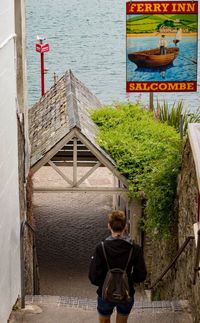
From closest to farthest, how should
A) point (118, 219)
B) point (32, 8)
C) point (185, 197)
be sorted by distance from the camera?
point (118, 219) < point (185, 197) < point (32, 8)

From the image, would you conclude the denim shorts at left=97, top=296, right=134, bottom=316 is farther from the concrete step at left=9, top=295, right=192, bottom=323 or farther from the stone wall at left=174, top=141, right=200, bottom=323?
the concrete step at left=9, top=295, right=192, bottom=323

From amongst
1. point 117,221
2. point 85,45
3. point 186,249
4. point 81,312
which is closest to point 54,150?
point 186,249

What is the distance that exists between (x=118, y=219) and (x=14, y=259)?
10.1 feet

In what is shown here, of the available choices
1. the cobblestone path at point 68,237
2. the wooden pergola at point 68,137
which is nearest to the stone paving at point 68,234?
the cobblestone path at point 68,237

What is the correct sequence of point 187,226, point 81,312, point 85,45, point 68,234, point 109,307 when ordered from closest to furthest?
point 109,307, point 81,312, point 187,226, point 68,234, point 85,45

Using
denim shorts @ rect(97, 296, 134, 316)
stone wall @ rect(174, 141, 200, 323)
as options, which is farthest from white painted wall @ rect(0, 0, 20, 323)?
stone wall @ rect(174, 141, 200, 323)

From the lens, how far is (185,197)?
10.9 m

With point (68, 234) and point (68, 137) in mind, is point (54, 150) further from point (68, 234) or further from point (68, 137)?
point (68, 234)

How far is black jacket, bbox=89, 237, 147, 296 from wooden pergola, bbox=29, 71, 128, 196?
825cm

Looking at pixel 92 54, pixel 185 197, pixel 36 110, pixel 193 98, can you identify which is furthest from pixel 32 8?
pixel 185 197

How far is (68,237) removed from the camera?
797 inches

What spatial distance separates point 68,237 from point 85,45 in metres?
52.8

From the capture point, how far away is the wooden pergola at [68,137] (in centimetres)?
1591

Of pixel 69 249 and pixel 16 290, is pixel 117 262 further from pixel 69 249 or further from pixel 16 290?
pixel 69 249
